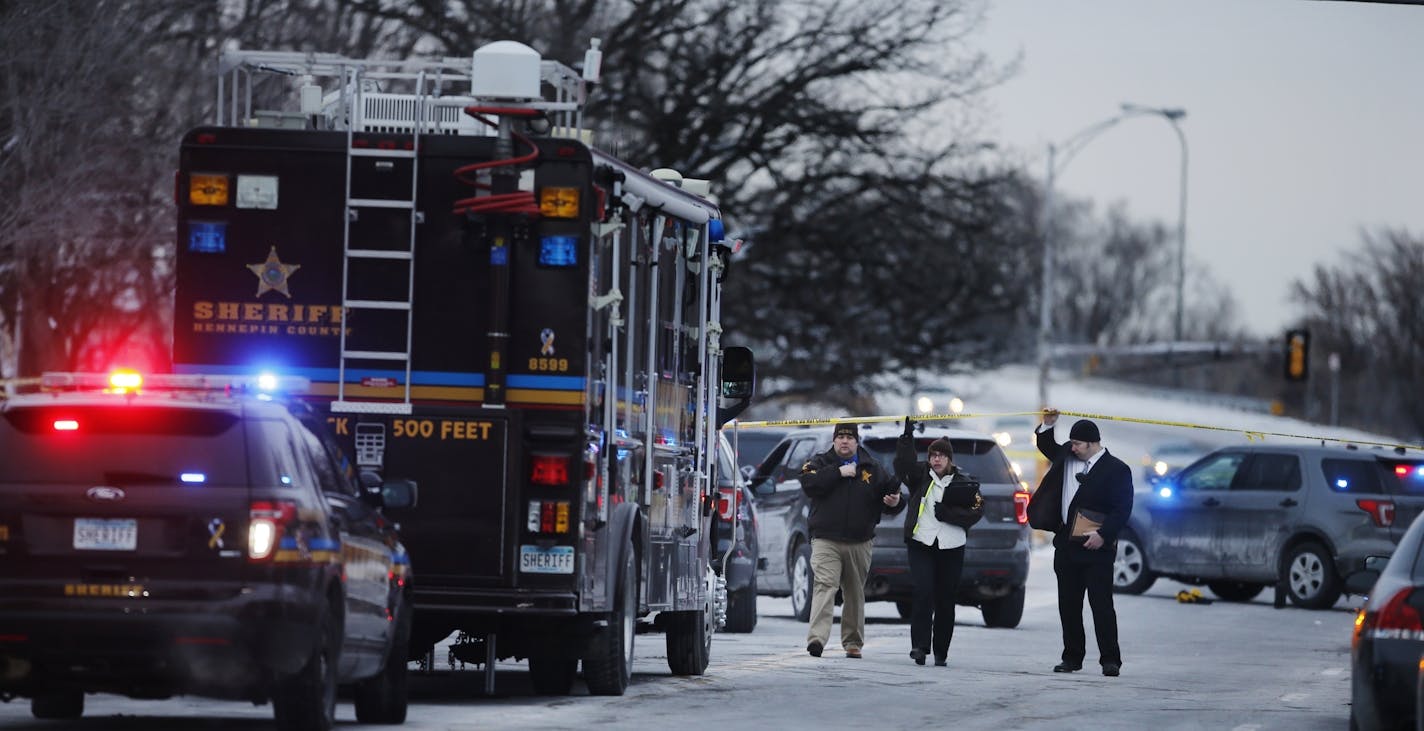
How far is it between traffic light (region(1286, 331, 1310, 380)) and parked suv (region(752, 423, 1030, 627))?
33.8 m

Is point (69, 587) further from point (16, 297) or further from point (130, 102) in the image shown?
point (16, 297)

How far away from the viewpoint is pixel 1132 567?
3133 centimetres

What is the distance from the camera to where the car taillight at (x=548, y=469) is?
14117 millimetres

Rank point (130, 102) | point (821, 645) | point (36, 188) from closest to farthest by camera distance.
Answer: point (821, 645) < point (36, 188) < point (130, 102)

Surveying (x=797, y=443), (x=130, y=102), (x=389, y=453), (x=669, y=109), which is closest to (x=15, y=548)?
(x=389, y=453)

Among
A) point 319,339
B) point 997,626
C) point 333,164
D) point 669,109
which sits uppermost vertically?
point 669,109

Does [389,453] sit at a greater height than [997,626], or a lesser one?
greater

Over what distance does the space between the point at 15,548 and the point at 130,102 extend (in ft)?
78.2

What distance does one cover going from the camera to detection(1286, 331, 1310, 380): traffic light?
189 ft

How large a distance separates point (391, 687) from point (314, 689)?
1.72 metres

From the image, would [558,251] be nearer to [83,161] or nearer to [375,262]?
[375,262]

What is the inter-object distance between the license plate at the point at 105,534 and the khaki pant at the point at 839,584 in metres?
9.27

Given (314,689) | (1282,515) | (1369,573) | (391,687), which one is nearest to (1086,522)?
(1369,573)

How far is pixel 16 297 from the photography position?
37.5 meters
